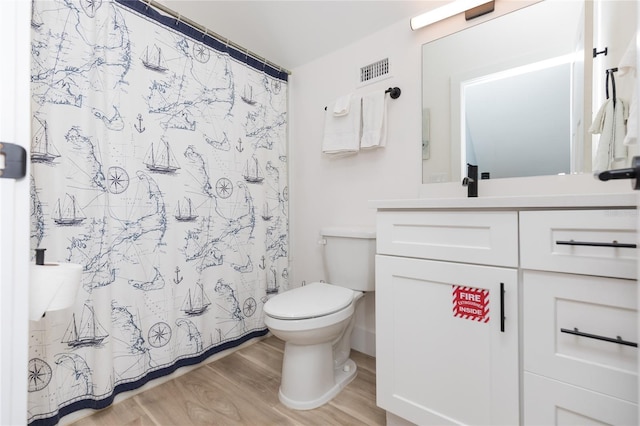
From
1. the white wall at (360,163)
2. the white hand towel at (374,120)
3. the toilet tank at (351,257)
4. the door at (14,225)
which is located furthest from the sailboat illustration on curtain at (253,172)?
the door at (14,225)

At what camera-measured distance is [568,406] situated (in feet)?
2.63

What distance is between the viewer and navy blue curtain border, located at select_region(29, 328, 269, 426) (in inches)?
44.4

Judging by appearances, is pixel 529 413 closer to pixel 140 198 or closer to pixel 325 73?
pixel 140 198

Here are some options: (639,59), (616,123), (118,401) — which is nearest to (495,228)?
(639,59)

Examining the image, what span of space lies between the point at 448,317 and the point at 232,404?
1011 mm

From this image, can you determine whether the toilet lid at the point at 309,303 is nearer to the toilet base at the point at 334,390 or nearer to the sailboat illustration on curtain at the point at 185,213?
the toilet base at the point at 334,390

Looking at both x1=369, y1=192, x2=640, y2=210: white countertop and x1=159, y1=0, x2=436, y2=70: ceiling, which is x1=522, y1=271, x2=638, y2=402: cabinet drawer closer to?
x1=369, y1=192, x2=640, y2=210: white countertop

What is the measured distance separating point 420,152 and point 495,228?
79 centimetres

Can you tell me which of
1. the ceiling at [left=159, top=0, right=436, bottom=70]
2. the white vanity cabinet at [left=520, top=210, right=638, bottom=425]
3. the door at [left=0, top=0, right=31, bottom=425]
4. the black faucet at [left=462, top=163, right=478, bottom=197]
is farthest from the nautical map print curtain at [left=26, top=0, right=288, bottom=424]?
the white vanity cabinet at [left=520, top=210, right=638, bottom=425]

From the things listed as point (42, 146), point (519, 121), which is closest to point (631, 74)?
point (519, 121)

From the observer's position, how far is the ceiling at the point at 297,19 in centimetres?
163

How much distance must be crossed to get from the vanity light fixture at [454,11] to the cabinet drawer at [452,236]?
1100 mm

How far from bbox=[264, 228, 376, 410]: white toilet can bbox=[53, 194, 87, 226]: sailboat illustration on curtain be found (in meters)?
0.83

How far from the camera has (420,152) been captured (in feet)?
5.31
